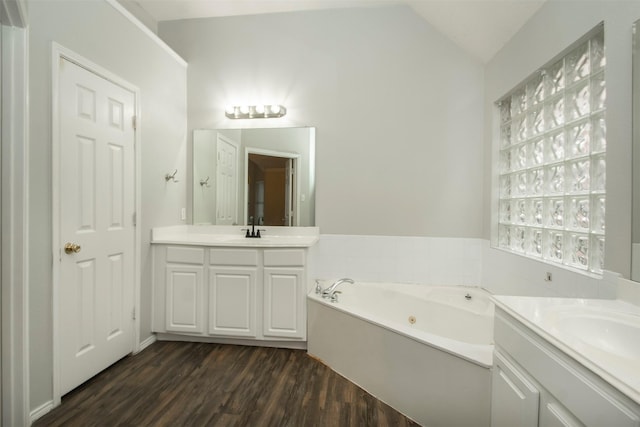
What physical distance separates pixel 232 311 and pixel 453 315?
5.69 ft

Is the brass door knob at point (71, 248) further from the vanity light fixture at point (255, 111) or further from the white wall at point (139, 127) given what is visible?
the vanity light fixture at point (255, 111)

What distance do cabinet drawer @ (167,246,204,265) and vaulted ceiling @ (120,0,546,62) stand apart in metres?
2.19

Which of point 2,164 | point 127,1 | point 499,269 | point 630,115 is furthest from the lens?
point 127,1

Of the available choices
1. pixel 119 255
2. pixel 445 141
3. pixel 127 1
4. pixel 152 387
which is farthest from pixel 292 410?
pixel 127 1

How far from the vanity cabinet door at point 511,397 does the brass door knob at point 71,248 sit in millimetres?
2331

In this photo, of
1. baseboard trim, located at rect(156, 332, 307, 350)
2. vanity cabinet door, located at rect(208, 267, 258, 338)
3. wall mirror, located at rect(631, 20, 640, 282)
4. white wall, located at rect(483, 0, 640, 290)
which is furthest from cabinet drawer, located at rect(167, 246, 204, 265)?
wall mirror, located at rect(631, 20, 640, 282)

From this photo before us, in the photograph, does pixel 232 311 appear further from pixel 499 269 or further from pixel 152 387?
pixel 499 269

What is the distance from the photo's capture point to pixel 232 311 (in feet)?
8.31

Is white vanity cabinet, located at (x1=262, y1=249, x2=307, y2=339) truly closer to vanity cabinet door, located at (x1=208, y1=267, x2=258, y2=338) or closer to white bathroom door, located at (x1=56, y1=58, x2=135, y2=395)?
vanity cabinet door, located at (x1=208, y1=267, x2=258, y2=338)

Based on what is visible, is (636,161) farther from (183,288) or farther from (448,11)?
(183,288)

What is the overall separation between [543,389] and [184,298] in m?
2.44

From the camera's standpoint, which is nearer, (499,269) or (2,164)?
(2,164)

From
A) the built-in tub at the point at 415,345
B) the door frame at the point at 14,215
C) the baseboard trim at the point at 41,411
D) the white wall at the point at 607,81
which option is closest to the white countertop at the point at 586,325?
the white wall at the point at 607,81

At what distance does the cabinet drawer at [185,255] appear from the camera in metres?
2.57
